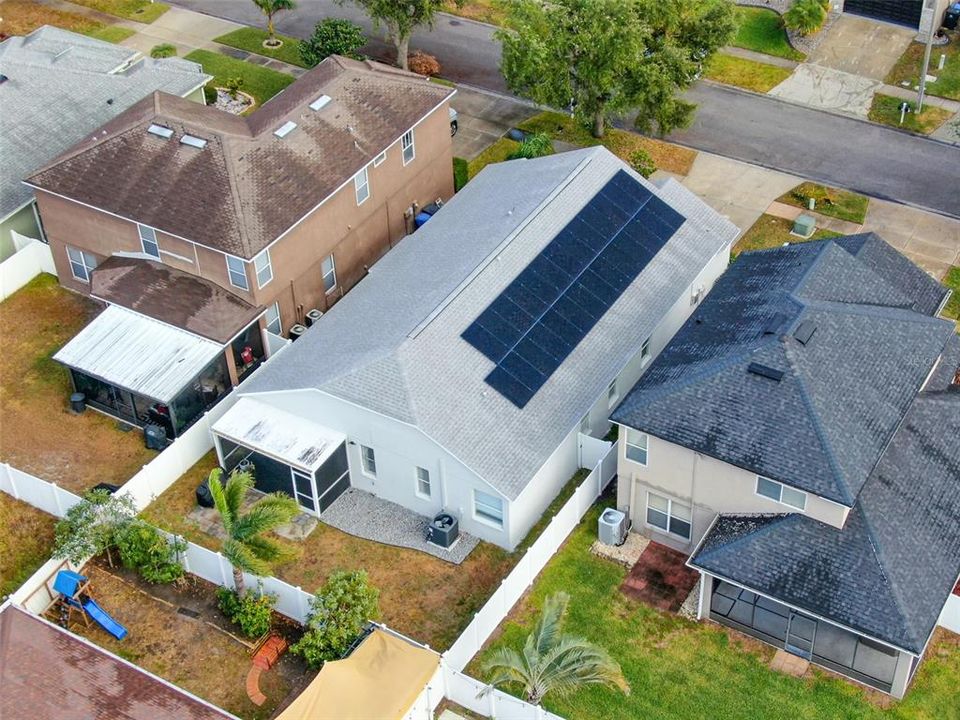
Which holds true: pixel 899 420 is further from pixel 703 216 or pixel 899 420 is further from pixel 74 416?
pixel 74 416

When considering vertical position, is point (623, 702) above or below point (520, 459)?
below

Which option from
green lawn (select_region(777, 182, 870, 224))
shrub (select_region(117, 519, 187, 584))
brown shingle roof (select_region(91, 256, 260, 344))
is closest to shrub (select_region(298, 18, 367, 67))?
brown shingle roof (select_region(91, 256, 260, 344))

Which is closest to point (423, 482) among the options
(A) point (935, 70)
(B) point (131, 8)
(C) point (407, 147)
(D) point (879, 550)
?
(D) point (879, 550)

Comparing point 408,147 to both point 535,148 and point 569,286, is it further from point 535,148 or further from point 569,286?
point 569,286

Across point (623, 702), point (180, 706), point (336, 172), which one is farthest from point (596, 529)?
point (336, 172)

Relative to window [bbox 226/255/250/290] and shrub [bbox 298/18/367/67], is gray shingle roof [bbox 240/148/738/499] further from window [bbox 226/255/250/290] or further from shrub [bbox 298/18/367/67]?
shrub [bbox 298/18/367/67]
